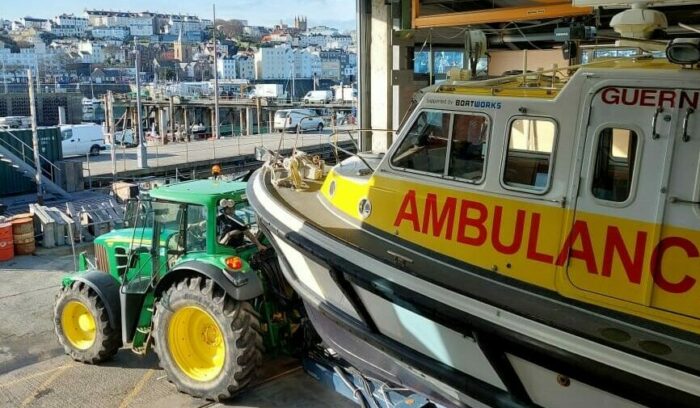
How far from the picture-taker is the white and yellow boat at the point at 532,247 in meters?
3.47

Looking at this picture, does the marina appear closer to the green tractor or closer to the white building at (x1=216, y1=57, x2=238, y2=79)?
the green tractor

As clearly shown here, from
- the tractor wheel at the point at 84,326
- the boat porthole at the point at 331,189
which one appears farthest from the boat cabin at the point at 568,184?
the tractor wheel at the point at 84,326

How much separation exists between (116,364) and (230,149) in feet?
67.9

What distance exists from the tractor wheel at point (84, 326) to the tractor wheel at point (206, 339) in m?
0.89

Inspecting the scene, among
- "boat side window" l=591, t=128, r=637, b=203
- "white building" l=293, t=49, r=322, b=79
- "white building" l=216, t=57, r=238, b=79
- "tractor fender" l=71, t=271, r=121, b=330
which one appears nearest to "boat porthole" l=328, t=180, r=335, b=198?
"boat side window" l=591, t=128, r=637, b=203

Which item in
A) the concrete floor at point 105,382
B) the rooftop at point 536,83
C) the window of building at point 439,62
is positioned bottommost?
the concrete floor at point 105,382

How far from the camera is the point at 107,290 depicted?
659cm

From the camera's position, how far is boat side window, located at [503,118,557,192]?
13.2 feet

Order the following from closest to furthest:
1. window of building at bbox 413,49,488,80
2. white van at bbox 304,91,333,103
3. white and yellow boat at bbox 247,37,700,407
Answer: white and yellow boat at bbox 247,37,700,407 < window of building at bbox 413,49,488,80 < white van at bbox 304,91,333,103

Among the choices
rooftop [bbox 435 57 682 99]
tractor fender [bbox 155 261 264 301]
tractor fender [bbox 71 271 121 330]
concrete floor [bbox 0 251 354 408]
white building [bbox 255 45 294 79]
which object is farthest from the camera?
white building [bbox 255 45 294 79]

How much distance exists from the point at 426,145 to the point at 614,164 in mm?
1455

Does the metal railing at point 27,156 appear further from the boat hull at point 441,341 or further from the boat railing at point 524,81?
the boat railing at point 524,81

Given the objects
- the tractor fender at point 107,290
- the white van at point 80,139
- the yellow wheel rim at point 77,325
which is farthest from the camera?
the white van at point 80,139

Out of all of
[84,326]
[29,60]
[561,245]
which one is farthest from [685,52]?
[29,60]
